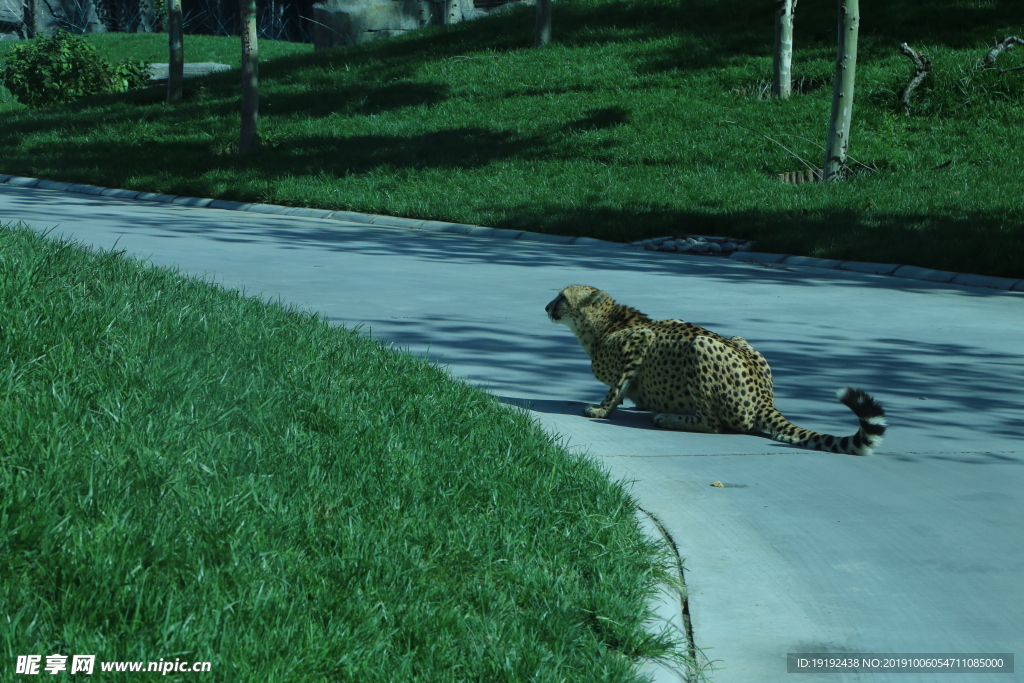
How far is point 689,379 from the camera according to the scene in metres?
7.20

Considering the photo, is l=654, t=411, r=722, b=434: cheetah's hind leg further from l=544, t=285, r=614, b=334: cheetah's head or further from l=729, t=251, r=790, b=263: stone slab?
l=729, t=251, r=790, b=263: stone slab

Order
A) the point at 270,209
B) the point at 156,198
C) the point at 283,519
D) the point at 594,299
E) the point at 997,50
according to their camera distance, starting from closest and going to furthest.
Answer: the point at 283,519
the point at 594,299
the point at 270,209
the point at 156,198
the point at 997,50

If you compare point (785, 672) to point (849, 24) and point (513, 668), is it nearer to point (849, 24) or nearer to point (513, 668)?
point (513, 668)

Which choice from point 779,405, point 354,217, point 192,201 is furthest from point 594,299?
point 192,201

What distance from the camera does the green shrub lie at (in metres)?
34.8

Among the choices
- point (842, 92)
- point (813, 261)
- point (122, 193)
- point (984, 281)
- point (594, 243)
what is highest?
point (842, 92)

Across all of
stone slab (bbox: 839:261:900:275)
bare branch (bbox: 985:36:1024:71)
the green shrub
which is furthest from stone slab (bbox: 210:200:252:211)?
the green shrub

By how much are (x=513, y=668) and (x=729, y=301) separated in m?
8.60

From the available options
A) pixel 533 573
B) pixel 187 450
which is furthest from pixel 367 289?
pixel 533 573

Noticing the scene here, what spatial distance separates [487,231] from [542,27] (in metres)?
12.4

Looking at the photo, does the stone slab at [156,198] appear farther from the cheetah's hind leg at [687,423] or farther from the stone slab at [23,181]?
the cheetah's hind leg at [687,423]

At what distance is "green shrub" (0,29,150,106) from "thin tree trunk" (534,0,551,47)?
15.1m

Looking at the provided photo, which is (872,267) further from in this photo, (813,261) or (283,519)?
(283,519)
